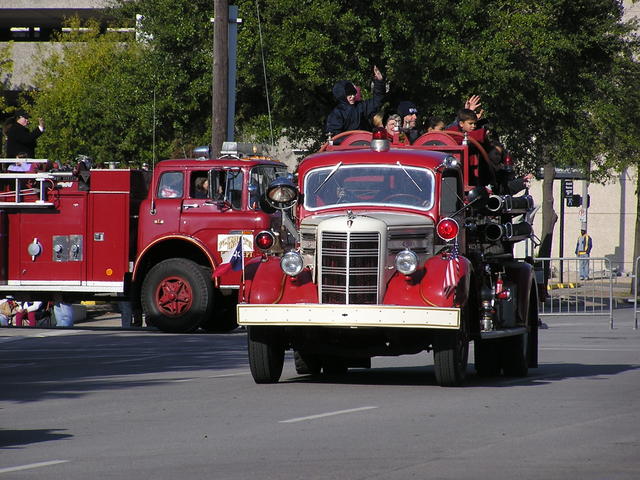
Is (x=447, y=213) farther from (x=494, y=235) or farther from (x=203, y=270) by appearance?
(x=203, y=270)

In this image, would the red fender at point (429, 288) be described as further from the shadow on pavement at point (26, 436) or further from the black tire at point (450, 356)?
the shadow on pavement at point (26, 436)

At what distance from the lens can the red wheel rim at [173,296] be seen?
22.6m

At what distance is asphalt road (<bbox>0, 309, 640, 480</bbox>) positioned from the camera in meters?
8.27

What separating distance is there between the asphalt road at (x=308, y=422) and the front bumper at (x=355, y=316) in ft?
2.15

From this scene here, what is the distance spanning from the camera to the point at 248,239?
22.6 m

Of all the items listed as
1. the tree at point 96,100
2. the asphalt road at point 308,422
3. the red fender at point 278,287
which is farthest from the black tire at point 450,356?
the tree at point 96,100

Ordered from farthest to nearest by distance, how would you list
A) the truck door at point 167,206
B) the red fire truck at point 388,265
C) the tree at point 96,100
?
the tree at point 96,100
the truck door at point 167,206
the red fire truck at point 388,265

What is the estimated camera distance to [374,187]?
13617 mm

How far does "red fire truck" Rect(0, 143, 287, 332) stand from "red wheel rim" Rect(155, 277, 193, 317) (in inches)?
0.6

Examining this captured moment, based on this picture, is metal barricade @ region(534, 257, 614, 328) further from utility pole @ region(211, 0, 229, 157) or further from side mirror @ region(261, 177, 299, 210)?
side mirror @ region(261, 177, 299, 210)

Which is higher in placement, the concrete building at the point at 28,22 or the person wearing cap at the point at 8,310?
the concrete building at the point at 28,22

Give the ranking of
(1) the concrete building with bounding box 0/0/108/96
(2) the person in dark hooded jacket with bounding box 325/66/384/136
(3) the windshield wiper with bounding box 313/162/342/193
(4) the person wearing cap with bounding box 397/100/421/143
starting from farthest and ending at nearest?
(1) the concrete building with bounding box 0/0/108/96 < (2) the person in dark hooded jacket with bounding box 325/66/384/136 < (4) the person wearing cap with bounding box 397/100/421/143 < (3) the windshield wiper with bounding box 313/162/342/193

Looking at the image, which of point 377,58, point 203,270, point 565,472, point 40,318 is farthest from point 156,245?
point 565,472

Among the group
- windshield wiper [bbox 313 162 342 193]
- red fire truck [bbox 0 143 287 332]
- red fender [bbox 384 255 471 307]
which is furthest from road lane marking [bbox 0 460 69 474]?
red fire truck [bbox 0 143 287 332]
